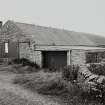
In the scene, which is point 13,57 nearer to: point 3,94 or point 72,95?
point 3,94

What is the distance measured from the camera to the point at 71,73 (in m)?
9.57

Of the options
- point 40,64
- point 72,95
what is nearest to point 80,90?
point 72,95

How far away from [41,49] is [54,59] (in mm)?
1951

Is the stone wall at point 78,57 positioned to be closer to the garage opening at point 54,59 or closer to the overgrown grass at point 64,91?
the garage opening at point 54,59

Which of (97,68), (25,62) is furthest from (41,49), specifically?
(97,68)

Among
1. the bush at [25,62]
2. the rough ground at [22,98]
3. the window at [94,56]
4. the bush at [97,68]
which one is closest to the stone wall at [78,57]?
the window at [94,56]

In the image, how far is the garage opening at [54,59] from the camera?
55.0 feet

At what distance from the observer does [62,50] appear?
16156 mm

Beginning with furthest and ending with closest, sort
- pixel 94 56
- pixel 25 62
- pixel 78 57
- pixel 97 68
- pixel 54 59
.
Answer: pixel 25 62
pixel 54 59
pixel 94 56
pixel 78 57
pixel 97 68

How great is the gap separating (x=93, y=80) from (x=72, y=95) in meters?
1.29

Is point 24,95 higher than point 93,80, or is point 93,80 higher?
point 93,80

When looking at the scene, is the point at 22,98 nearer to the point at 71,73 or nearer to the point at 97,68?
the point at 71,73

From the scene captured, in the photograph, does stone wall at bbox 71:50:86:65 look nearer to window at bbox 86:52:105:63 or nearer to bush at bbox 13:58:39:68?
window at bbox 86:52:105:63

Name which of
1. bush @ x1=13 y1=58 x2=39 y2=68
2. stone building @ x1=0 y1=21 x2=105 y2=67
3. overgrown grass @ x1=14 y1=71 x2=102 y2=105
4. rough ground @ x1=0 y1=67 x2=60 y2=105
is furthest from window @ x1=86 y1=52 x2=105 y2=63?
rough ground @ x1=0 y1=67 x2=60 y2=105
